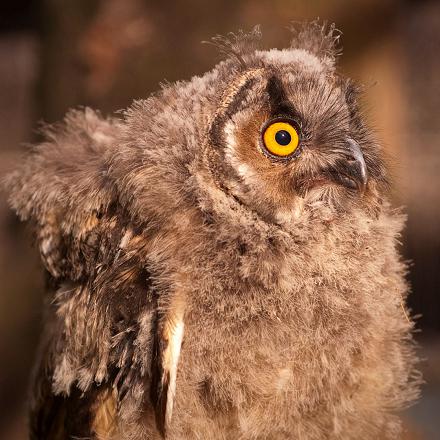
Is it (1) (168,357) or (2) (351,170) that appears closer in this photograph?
(1) (168,357)

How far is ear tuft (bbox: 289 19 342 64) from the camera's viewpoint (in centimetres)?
147

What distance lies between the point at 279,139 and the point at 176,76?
1.23 m

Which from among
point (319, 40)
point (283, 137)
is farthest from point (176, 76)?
point (283, 137)

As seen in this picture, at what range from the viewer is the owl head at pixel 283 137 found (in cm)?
128

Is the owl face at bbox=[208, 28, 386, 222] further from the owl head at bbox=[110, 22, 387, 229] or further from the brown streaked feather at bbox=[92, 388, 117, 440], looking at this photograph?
the brown streaked feather at bbox=[92, 388, 117, 440]

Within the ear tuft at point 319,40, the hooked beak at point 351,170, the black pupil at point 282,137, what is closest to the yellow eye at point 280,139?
the black pupil at point 282,137

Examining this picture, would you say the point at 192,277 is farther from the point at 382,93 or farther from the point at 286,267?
the point at 382,93

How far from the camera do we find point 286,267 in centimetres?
130

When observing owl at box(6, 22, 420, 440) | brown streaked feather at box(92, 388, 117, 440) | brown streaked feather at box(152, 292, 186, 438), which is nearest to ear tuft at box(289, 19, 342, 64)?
owl at box(6, 22, 420, 440)

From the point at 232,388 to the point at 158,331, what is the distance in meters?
0.20

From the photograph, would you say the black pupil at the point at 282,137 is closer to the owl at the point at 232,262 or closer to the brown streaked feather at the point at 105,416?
the owl at the point at 232,262

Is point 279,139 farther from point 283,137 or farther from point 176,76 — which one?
point 176,76

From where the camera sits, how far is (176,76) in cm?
241

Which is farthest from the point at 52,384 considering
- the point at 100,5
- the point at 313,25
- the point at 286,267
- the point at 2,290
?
the point at 2,290
